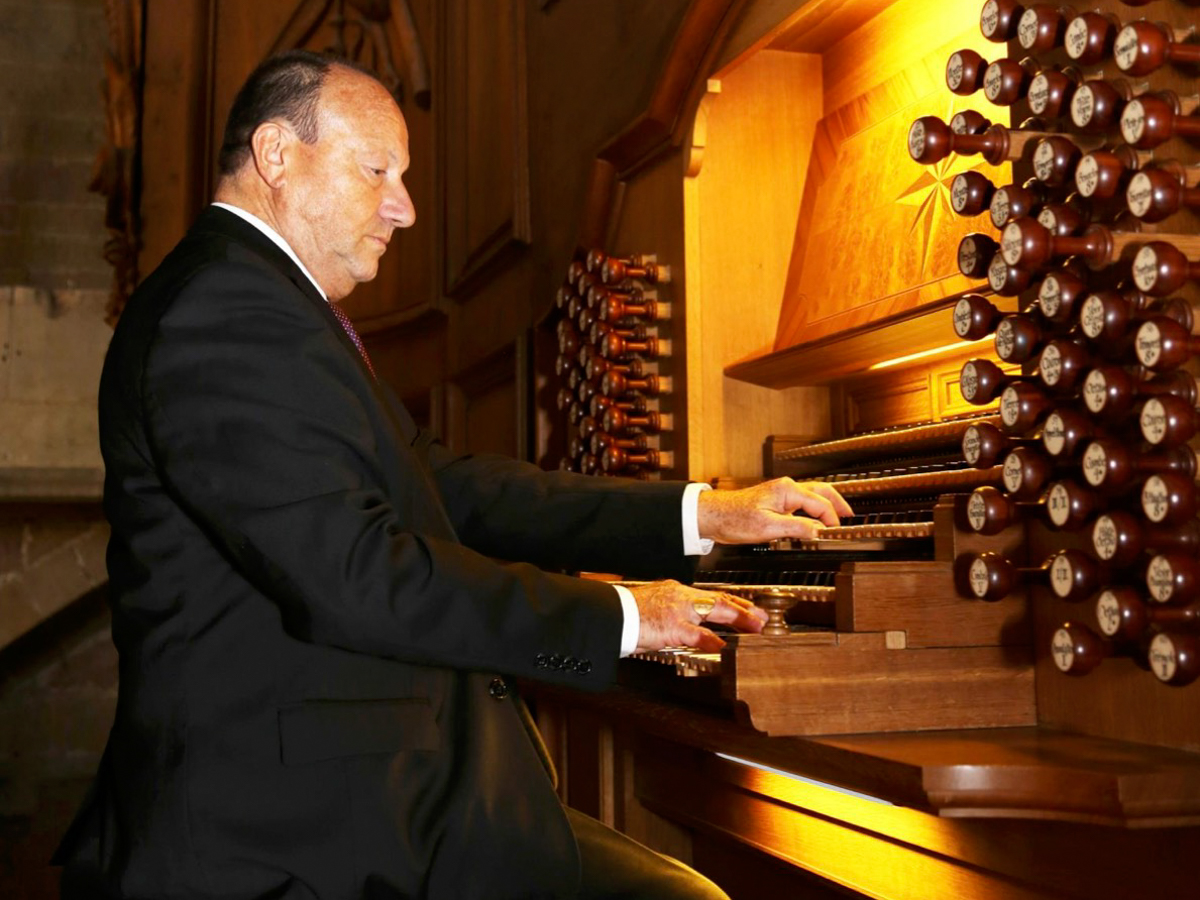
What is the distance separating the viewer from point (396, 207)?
6.80ft

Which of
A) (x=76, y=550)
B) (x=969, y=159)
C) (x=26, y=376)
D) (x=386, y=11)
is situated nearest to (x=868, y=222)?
(x=969, y=159)

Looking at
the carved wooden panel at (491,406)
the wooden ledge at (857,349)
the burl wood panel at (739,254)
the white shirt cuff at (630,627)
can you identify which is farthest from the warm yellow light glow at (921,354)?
the carved wooden panel at (491,406)

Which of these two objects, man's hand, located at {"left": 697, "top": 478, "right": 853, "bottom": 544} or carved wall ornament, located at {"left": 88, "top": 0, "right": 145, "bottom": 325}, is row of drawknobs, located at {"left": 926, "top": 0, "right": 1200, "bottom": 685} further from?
carved wall ornament, located at {"left": 88, "top": 0, "right": 145, "bottom": 325}

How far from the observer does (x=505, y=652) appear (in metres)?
1.74

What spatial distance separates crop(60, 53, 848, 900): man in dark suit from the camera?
166 cm

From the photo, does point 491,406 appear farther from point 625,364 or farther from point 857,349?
point 857,349

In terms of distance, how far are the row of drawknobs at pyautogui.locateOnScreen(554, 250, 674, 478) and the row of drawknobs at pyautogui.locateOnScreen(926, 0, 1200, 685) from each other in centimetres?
138

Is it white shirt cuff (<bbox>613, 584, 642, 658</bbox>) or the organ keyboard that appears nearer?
white shirt cuff (<bbox>613, 584, 642, 658</bbox>)

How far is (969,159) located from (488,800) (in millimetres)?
1743

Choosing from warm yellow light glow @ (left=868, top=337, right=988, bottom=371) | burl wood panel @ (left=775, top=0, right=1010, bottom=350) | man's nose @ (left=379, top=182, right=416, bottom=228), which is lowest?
warm yellow light glow @ (left=868, top=337, right=988, bottom=371)

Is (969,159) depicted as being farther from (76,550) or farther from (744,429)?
(76,550)

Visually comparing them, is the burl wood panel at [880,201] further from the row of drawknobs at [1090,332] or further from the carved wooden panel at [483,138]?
the carved wooden panel at [483,138]

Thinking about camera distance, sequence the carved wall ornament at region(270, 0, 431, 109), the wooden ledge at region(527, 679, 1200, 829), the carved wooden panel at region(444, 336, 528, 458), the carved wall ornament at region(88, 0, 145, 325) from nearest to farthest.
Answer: the wooden ledge at region(527, 679, 1200, 829), the carved wooden panel at region(444, 336, 528, 458), the carved wall ornament at region(270, 0, 431, 109), the carved wall ornament at region(88, 0, 145, 325)

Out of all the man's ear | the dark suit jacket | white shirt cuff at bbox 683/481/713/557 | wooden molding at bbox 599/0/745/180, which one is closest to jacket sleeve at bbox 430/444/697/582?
white shirt cuff at bbox 683/481/713/557
